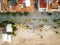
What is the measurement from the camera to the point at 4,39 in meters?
2.57

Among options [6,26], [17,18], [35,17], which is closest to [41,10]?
[35,17]

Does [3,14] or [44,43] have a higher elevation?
[3,14]

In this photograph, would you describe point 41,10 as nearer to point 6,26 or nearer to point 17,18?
point 17,18

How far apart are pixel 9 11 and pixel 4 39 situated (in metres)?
0.34

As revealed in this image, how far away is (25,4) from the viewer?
2516 mm

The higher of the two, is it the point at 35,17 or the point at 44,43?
the point at 35,17

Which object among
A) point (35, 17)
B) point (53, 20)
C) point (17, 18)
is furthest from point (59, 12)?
point (17, 18)

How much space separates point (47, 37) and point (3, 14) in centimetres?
58

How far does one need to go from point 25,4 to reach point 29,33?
341 millimetres

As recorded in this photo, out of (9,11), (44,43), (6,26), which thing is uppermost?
(9,11)

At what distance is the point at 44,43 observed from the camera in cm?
256

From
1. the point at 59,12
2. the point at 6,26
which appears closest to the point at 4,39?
the point at 6,26

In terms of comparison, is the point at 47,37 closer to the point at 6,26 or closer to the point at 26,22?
the point at 26,22

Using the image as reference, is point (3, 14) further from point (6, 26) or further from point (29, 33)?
point (29, 33)
